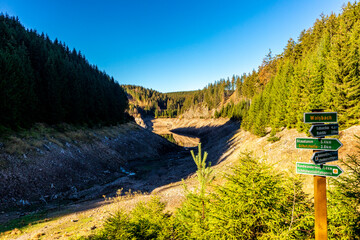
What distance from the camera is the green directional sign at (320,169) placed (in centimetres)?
394

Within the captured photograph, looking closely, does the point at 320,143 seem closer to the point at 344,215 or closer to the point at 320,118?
the point at 320,118

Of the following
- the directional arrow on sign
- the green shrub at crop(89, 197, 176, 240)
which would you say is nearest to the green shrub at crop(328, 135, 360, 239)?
the directional arrow on sign

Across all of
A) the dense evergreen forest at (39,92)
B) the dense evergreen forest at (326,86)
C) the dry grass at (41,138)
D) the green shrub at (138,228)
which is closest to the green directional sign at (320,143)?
the green shrub at (138,228)

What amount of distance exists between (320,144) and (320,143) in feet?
0.09

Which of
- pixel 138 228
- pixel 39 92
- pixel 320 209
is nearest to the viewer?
pixel 320 209

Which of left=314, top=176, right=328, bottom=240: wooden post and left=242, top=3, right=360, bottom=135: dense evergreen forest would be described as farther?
left=242, top=3, right=360, bottom=135: dense evergreen forest

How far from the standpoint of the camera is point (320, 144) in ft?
14.1

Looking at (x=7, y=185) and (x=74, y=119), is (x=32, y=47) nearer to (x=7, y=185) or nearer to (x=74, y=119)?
(x=74, y=119)

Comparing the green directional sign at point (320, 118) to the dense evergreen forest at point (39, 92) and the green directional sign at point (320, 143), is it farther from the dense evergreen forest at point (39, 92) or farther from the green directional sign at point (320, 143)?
the dense evergreen forest at point (39, 92)

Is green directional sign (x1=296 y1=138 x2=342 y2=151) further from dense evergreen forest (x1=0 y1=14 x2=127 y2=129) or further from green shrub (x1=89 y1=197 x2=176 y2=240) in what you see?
Result: dense evergreen forest (x1=0 y1=14 x2=127 y2=129)

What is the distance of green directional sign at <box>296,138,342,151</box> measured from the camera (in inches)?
164

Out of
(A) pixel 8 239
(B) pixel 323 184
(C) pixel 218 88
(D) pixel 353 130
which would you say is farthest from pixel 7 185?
(C) pixel 218 88

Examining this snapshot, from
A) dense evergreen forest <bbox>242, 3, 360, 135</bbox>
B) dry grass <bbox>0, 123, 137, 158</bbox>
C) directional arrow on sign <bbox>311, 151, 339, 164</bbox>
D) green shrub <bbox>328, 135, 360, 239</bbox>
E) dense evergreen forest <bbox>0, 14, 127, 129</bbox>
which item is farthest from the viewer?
dense evergreen forest <bbox>0, 14, 127, 129</bbox>

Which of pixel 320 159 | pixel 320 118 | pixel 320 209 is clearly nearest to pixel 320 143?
pixel 320 159
